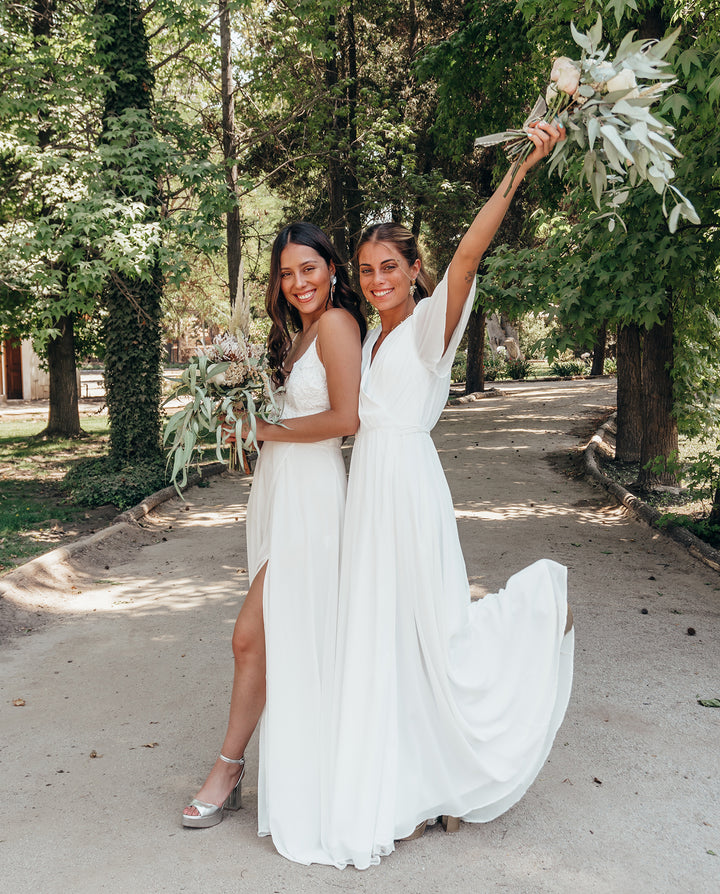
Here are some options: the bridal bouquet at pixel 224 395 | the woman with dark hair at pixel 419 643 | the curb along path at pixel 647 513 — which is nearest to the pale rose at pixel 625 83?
the woman with dark hair at pixel 419 643

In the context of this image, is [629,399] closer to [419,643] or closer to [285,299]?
[285,299]

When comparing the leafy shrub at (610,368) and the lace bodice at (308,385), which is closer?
the lace bodice at (308,385)

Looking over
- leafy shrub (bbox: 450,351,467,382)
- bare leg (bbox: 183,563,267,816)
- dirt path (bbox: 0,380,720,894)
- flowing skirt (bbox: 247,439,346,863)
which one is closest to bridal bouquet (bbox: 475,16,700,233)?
flowing skirt (bbox: 247,439,346,863)

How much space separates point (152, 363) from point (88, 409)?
44.6 feet

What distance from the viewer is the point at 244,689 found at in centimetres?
346

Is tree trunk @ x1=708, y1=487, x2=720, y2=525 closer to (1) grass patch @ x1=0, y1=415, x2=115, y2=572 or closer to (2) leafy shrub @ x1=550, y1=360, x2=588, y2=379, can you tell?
(1) grass patch @ x1=0, y1=415, x2=115, y2=572

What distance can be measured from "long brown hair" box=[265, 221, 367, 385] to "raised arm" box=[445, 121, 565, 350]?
551mm

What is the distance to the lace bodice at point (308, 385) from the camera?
3.42 meters

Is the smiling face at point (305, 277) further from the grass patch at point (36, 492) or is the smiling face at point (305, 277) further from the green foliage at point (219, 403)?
the grass patch at point (36, 492)

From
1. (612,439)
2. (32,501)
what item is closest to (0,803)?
(32,501)

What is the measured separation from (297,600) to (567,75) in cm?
211

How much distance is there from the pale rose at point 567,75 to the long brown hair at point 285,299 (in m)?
1.17

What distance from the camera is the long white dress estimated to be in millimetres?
3119

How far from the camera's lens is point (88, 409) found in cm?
2506
